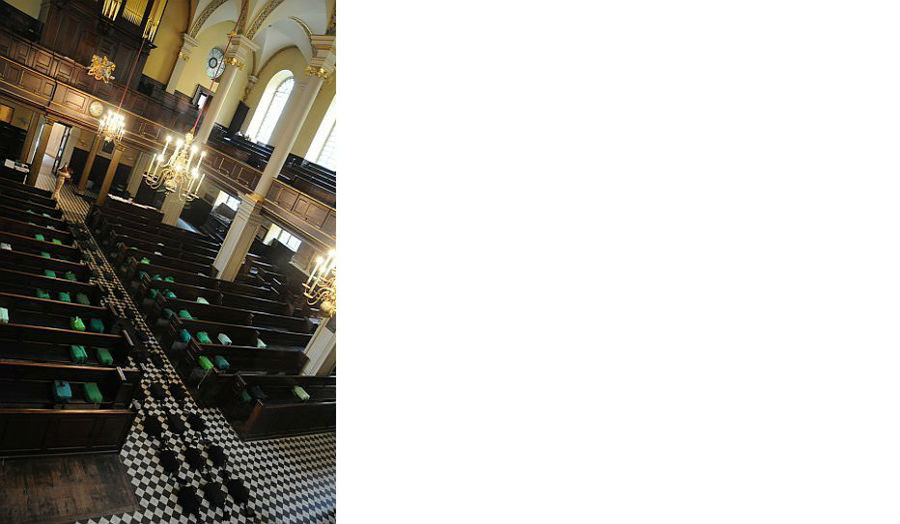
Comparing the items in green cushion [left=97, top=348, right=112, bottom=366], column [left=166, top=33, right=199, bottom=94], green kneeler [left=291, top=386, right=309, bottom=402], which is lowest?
green cushion [left=97, top=348, right=112, bottom=366]

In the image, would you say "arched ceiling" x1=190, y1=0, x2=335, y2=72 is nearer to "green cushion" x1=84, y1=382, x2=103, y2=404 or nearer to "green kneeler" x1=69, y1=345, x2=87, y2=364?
"green kneeler" x1=69, y1=345, x2=87, y2=364

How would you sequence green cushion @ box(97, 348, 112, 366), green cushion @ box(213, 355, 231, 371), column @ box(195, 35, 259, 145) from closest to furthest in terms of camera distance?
green cushion @ box(97, 348, 112, 366), green cushion @ box(213, 355, 231, 371), column @ box(195, 35, 259, 145)

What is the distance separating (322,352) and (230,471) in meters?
4.23

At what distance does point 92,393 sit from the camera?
705cm

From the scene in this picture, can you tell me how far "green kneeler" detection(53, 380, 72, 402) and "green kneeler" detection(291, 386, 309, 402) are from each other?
155 inches

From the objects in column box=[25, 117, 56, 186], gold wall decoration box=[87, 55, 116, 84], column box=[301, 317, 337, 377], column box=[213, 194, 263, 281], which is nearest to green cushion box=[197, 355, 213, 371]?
column box=[301, 317, 337, 377]

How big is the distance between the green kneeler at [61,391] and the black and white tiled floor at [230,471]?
1.15 metres

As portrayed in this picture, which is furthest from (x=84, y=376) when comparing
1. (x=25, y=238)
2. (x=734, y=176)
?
(x=734, y=176)

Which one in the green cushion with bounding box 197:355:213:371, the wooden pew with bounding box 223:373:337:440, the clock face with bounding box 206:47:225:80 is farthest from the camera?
the clock face with bounding box 206:47:225:80

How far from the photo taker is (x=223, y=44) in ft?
71.2

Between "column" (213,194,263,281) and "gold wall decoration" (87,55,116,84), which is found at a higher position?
"gold wall decoration" (87,55,116,84)

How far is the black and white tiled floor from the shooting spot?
21.2 ft

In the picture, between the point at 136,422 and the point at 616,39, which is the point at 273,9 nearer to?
the point at 136,422

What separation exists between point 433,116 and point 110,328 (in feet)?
34.6
